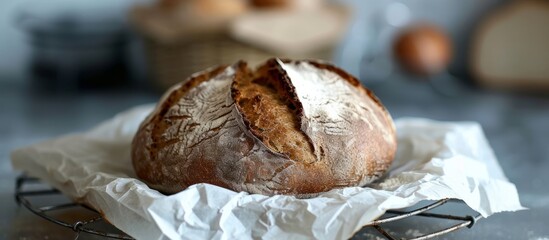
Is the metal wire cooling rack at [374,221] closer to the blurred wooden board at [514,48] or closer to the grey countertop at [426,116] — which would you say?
the grey countertop at [426,116]

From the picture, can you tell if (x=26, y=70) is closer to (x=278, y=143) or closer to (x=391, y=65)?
(x=391, y=65)

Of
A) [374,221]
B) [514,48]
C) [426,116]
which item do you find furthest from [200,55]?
[374,221]

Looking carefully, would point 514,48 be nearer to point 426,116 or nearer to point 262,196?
point 426,116

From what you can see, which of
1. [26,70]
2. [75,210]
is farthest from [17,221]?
[26,70]

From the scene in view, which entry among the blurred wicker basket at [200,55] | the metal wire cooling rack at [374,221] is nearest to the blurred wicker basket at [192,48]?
the blurred wicker basket at [200,55]

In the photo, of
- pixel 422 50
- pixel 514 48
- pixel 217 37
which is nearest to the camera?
pixel 217 37

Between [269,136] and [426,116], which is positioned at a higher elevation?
[269,136]
